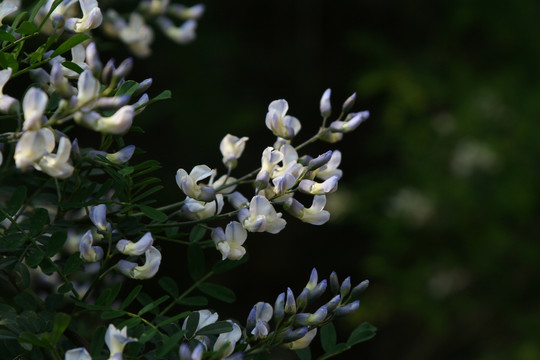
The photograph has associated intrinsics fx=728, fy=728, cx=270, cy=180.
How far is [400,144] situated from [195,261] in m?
2.31

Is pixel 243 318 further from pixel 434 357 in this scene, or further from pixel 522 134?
pixel 522 134

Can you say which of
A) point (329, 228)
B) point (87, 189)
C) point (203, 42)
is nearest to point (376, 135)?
point (329, 228)

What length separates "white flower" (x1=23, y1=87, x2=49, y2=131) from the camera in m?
0.51

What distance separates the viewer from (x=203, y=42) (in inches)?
113

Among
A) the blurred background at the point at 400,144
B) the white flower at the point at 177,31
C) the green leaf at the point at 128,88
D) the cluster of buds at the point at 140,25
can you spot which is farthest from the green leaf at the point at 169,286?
the blurred background at the point at 400,144

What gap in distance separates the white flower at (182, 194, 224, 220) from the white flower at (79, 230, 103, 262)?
9cm

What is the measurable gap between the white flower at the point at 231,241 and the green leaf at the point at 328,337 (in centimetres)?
15

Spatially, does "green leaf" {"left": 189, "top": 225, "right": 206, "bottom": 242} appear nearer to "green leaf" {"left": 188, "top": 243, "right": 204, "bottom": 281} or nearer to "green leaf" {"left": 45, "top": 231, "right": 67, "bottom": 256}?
"green leaf" {"left": 188, "top": 243, "right": 204, "bottom": 281}

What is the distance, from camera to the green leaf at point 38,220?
66cm

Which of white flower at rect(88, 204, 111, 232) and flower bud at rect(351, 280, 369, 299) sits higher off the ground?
white flower at rect(88, 204, 111, 232)

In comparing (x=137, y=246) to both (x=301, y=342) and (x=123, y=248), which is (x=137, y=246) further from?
(x=301, y=342)

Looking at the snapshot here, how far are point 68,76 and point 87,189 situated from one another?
106mm

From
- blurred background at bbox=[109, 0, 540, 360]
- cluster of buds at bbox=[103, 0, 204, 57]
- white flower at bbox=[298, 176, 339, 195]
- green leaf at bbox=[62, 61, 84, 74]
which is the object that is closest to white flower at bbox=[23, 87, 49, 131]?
green leaf at bbox=[62, 61, 84, 74]

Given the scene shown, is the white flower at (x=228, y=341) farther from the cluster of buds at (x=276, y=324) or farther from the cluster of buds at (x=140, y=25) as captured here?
the cluster of buds at (x=140, y=25)
